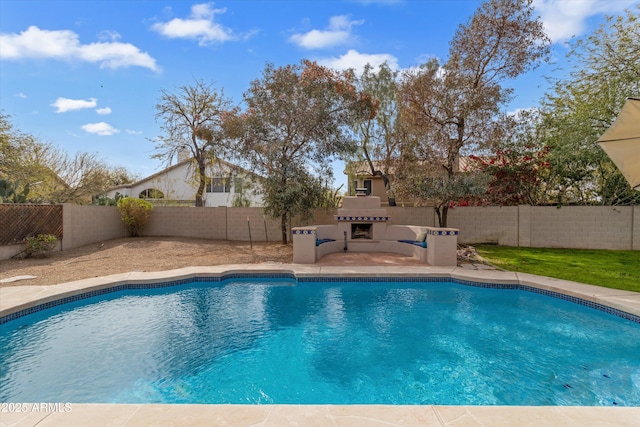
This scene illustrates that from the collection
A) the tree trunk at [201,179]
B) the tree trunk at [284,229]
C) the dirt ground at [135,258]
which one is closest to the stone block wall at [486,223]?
the tree trunk at [284,229]

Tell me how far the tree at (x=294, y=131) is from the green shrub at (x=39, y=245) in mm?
6921

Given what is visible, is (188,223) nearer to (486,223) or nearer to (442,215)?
(442,215)

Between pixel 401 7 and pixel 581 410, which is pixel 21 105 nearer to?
pixel 401 7

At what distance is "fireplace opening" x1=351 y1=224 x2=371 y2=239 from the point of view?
40.4 ft

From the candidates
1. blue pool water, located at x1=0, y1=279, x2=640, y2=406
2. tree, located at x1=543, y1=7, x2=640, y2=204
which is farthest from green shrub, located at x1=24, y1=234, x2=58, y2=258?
tree, located at x1=543, y1=7, x2=640, y2=204

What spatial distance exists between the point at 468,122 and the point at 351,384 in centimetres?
1040

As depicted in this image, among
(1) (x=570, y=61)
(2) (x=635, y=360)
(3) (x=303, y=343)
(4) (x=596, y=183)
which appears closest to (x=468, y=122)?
(1) (x=570, y=61)

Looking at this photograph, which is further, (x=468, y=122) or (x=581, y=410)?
(x=468, y=122)

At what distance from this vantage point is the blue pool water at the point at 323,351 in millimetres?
3869

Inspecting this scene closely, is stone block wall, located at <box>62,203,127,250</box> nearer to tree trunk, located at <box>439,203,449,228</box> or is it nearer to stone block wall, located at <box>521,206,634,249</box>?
tree trunk, located at <box>439,203,449,228</box>

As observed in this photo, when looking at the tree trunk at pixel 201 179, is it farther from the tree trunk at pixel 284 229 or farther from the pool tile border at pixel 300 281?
the pool tile border at pixel 300 281

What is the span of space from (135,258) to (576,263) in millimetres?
13681

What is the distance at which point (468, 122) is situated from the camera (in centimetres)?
1161

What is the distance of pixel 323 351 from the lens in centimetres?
496
